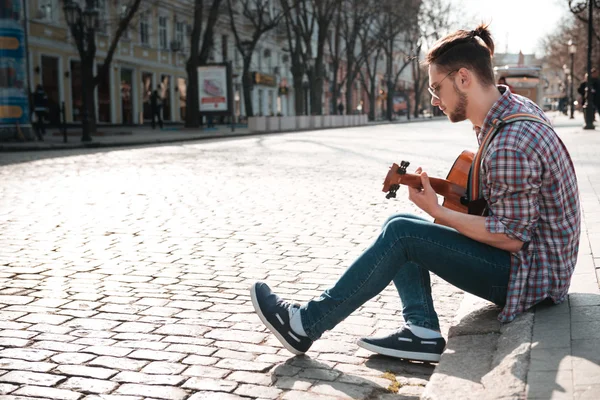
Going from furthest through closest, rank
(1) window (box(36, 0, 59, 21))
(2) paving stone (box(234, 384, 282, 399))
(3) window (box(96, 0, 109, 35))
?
(3) window (box(96, 0, 109, 35)) → (1) window (box(36, 0, 59, 21)) → (2) paving stone (box(234, 384, 282, 399))

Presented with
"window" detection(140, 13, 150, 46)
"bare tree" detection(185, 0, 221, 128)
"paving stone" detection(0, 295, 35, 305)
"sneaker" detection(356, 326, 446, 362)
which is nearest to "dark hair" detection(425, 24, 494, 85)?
"sneaker" detection(356, 326, 446, 362)

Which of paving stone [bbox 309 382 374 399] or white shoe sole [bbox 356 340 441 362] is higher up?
white shoe sole [bbox 356 340 441 362]

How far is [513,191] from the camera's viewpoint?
124 inches

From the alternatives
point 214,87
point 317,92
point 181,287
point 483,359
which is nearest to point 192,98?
point 214,87

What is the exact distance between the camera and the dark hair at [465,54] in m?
3.33

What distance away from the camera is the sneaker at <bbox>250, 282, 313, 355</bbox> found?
12.0ft

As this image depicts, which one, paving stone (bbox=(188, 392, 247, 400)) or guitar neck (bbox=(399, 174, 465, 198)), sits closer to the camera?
paving stone (bbox=(188, 392, 247, 400))

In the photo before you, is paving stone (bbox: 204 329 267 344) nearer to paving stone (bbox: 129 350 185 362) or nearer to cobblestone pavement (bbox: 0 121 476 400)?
cobblestone pavement (bbox: 0 121 476 400)

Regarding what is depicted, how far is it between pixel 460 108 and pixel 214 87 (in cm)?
3007

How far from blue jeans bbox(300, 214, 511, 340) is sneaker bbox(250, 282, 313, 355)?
2.9 inches

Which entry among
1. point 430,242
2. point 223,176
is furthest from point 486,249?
point 223,176

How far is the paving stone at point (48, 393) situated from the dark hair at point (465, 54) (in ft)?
6.40

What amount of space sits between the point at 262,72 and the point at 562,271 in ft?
189

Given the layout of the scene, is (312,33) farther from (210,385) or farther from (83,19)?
(210,385)
